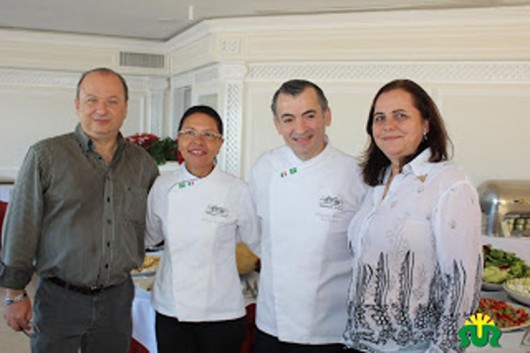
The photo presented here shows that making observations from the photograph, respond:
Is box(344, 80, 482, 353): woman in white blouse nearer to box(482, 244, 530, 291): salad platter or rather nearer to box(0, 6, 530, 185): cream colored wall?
box(482, 244, 530, 291): salad platter

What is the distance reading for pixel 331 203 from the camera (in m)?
1.72

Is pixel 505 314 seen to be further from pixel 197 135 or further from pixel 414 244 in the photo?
pixel 197 135

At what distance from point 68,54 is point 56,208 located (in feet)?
15.4

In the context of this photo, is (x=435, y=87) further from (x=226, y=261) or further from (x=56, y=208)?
(x=56, y=208)

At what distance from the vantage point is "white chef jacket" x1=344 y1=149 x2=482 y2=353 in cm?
130

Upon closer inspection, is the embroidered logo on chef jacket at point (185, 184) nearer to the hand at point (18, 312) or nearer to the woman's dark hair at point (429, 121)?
the hand at point (18, 312)

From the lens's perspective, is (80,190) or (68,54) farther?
(68,54)

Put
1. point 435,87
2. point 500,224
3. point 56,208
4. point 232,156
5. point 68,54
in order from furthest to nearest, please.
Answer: point 68,54 < point 232,156 < point 435,87 < point 500,224 < point 56,208

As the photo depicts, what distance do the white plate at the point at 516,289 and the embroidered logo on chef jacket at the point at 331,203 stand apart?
0.84 metres

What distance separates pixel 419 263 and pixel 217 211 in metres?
0.80

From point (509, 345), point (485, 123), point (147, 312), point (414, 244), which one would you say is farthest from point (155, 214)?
point (485, 123)

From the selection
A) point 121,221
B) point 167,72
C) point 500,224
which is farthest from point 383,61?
point 121,221

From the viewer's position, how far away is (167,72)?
636 centimetres

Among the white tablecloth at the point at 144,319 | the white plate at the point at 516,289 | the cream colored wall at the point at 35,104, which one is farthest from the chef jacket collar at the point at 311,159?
the cream colored wall at the point at 35,104
